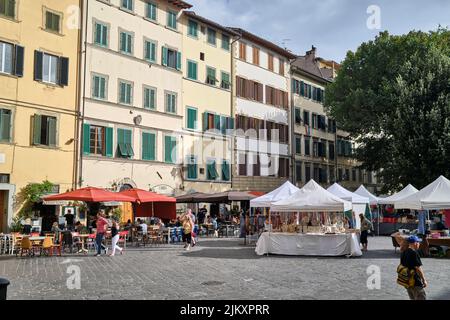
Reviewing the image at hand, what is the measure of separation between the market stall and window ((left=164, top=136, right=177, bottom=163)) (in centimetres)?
1382

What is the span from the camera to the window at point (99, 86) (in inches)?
1075

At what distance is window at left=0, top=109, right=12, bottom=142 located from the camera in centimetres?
2320

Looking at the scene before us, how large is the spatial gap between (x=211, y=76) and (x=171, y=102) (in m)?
4.74

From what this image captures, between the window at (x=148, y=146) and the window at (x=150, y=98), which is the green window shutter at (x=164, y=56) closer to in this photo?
the window at (x=150, y=98)

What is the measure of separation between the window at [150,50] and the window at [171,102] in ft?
7.59

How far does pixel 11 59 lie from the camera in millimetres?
23844

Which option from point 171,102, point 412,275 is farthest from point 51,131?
point 412,275

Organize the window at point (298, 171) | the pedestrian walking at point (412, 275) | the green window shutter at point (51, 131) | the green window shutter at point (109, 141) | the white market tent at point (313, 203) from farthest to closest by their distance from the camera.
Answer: the window at point (298, 171)
the green window shutter at point (109, 141)
the green window shutter at point (51, 131)
the white market tent at point (313, 203)
the pedestrian walking at point (412, 275)

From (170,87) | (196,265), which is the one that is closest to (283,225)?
(196,265)

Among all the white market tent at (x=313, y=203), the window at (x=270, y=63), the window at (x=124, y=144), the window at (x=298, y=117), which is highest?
the window at (x=270, y=63)

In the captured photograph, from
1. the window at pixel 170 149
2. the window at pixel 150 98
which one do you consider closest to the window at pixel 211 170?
the window at pixel 170 149

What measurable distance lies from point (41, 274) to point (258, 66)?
29.5m

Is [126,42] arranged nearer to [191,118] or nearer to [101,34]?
[101,34]

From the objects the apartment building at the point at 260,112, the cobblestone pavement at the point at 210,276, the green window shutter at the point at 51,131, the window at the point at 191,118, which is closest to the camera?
the cobblestone pavement at the point at 210,276
